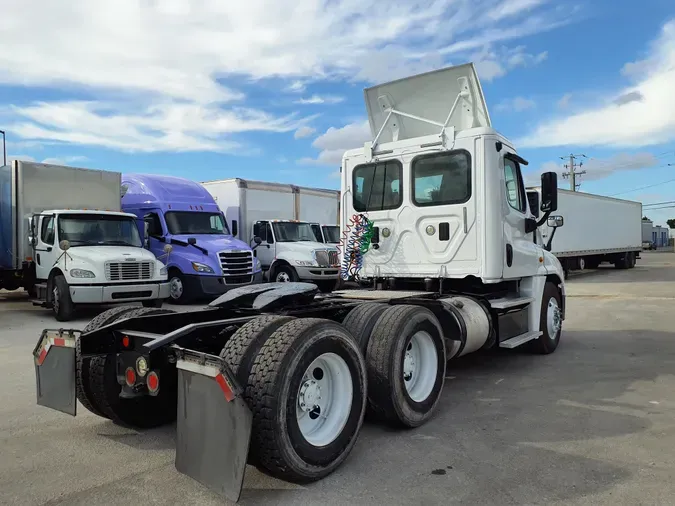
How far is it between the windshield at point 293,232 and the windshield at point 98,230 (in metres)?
4.97

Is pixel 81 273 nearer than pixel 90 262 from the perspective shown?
Yes

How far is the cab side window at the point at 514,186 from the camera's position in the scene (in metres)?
6.69

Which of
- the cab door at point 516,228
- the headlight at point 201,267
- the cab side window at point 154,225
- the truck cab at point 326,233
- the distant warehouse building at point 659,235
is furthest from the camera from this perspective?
the distant warehouse building at point 659,235

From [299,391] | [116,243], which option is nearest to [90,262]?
[116,243]

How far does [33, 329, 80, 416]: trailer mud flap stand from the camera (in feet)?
13.9

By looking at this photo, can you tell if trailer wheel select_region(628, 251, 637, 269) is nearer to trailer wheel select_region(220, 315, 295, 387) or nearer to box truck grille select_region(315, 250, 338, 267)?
box truck grille select_region(315, 250, 338, 267)

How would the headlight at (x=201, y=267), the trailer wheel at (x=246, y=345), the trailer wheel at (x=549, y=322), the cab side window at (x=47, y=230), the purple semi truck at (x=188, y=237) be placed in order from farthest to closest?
1. the purple semi truck at (x=188, y=237)
2. the headlight at (x=201, y=267)
3. the cab side window at (x=47, y=230)
4. the trailer wheel at (x=549, y=322)
5. the trailer wheel at (x=246, y=345)

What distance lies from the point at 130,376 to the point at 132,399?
72cm

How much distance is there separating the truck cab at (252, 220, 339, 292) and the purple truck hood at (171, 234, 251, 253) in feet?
6.77

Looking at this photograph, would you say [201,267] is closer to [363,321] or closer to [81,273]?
[81,273]

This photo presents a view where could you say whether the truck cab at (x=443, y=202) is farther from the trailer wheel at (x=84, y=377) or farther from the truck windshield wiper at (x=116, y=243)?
the truck windshield wiper at (x=116, y=243)

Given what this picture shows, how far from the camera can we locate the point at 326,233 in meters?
19.5

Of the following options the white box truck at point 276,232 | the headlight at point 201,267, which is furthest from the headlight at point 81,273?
the white box truck at point 276,232

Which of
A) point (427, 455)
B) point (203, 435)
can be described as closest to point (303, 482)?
point (203, 435)
